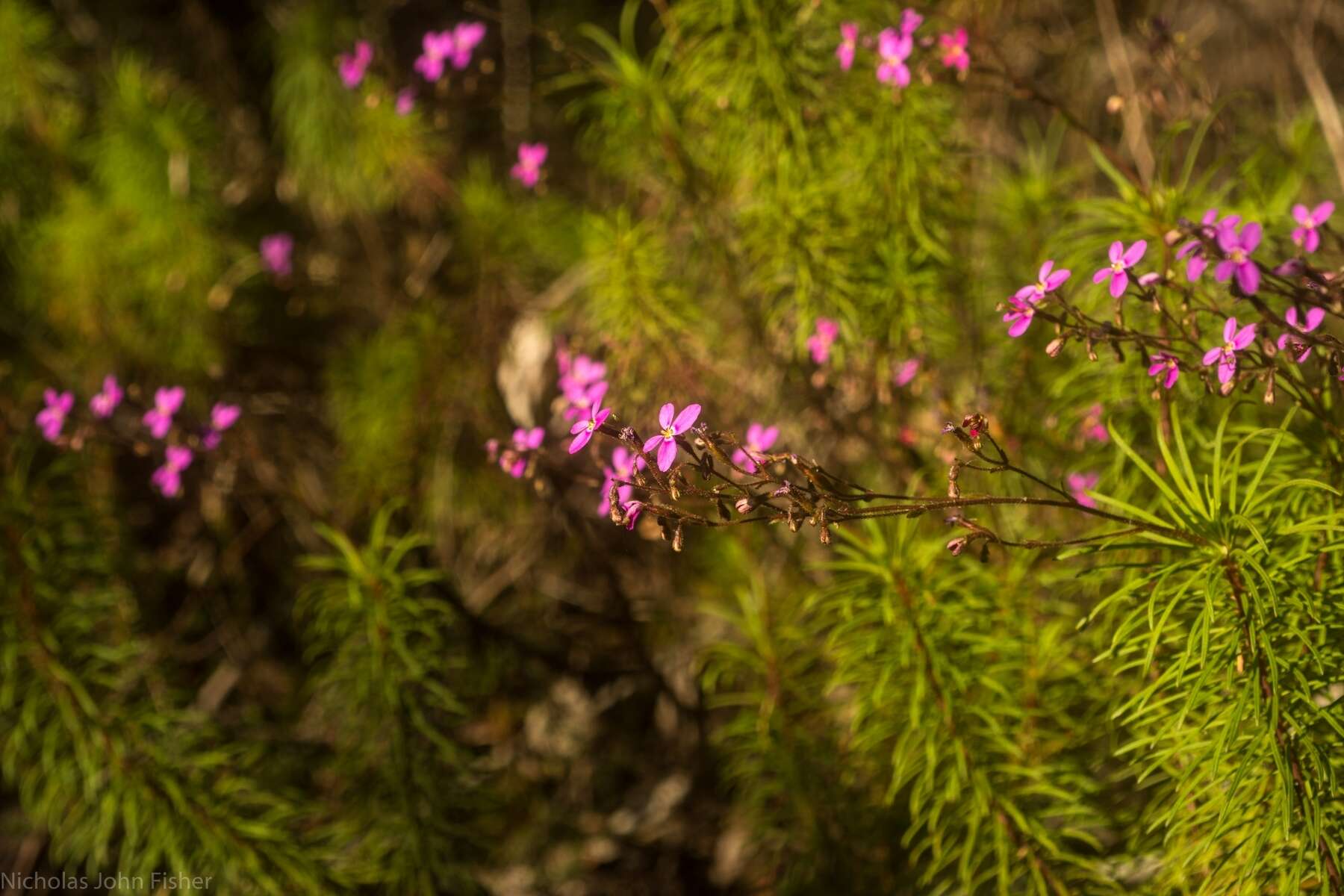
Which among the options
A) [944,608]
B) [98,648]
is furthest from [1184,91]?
[98,648]

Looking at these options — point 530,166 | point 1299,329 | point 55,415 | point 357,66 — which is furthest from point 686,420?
point 357,66

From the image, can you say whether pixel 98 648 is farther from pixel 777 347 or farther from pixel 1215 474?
pixel 1215 474

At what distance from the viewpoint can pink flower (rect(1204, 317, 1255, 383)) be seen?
1118 millimetres

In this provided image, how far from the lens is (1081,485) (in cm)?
182

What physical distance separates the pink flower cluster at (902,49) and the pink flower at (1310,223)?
0.61 m

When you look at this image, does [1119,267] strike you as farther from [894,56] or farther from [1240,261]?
[894,56]

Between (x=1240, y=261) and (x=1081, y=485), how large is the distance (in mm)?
850

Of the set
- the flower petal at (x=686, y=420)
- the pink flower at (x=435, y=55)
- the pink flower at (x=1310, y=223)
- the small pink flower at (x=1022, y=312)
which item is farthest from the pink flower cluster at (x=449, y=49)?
the pink flower at (x=1310, y=223)

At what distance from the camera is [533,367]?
108 inches

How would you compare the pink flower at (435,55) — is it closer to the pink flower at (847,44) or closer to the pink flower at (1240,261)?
the pink flower at (847,44)

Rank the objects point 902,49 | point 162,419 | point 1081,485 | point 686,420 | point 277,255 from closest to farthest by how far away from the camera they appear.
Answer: point 686,420
point 902,49
point 1081,485
point 162,419
point 277,255

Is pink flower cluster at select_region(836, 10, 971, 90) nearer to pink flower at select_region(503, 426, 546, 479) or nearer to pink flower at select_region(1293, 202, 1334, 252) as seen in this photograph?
pink flower at select_region(1293, 202, 1334, 252)

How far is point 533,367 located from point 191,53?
7.32 feet

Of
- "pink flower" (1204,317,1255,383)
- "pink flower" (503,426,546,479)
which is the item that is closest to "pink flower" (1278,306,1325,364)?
"pink flower" (1204,317,1255,383)
